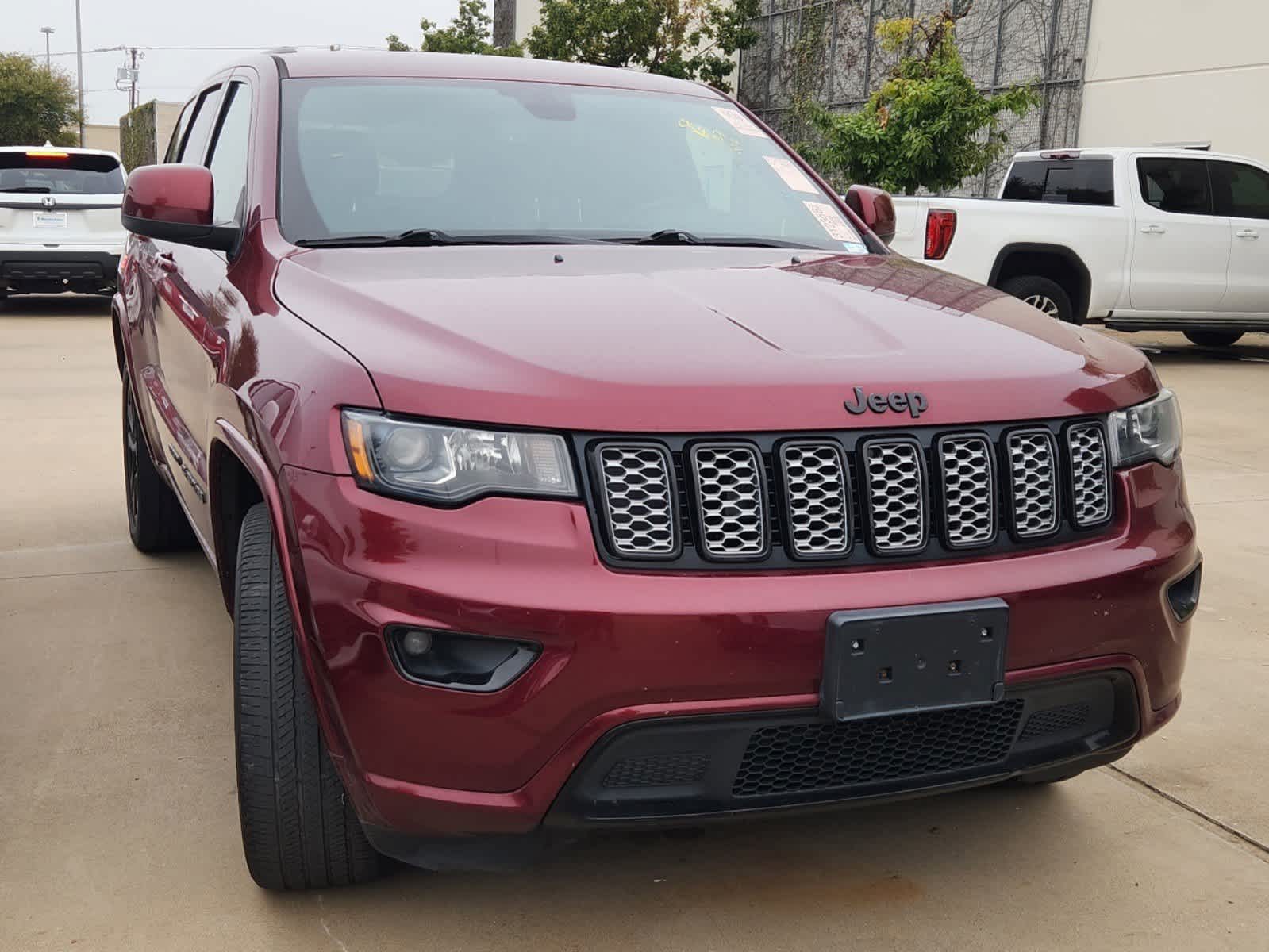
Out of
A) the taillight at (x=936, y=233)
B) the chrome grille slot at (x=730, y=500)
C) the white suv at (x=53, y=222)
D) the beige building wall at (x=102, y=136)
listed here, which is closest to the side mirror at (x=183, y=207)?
the chrome grille slot at (x=730, y=500)

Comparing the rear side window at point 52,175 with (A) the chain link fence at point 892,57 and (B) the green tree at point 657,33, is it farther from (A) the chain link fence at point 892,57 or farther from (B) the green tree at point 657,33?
(B) the green tree at point 657,33

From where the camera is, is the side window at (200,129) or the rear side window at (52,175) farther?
the rear side window at (52,175)

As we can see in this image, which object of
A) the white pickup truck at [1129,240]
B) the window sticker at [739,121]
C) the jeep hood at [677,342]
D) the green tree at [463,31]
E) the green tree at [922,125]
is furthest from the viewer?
the green tree at [463,31]

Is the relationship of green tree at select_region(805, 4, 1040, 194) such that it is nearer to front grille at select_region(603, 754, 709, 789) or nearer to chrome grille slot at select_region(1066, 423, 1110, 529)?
chrome grille slot at select_region(1066, 423, 1110, 529)

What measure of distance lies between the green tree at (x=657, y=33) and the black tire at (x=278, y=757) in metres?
24.4

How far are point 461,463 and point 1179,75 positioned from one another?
1642cm

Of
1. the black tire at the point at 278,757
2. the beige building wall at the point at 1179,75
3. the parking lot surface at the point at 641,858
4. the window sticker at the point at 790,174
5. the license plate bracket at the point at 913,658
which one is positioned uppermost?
the beige building wall at the point at 1179,75

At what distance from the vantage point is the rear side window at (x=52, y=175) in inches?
525

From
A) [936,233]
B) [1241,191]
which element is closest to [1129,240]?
[1241,191]

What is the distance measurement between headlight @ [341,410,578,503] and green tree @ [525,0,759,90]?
24.6m

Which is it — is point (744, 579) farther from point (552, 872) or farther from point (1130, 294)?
point (1130, 294)

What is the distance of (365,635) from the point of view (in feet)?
6.89

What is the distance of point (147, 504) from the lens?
16.0ft

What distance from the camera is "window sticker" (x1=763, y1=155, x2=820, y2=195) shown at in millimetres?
3766
